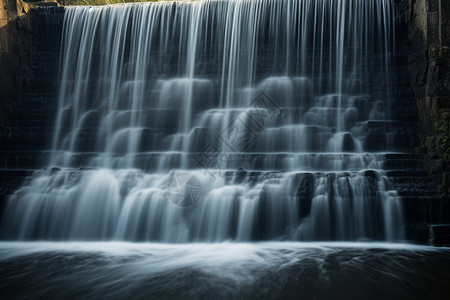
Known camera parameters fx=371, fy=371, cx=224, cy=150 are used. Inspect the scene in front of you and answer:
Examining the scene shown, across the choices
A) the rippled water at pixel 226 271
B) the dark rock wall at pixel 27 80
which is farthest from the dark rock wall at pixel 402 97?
the rippled water at pixel 226 271

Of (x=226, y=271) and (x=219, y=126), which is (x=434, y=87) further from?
(x=226, y=271)

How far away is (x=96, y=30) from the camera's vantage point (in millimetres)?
14312

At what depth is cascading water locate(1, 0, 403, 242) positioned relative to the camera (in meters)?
7.92

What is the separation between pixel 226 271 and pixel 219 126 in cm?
654

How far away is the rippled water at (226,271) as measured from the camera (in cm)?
511

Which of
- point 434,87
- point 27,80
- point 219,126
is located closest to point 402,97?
point 434,87

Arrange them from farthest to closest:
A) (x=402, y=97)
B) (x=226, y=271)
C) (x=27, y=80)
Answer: (x=27, y=80) < (x=402, y=97) < (x=226, y=271)

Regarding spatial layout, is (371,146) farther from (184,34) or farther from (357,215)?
(184,34)

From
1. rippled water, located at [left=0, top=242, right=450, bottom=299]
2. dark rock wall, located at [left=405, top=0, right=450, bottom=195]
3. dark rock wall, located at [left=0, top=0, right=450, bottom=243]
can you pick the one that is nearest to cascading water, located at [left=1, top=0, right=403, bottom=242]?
dark rock wall, located at [left=0, top=0, right=450, bottom=243]

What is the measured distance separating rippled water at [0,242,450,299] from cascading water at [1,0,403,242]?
2.12 feet

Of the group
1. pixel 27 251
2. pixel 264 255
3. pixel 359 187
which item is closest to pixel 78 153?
pixel 27 251

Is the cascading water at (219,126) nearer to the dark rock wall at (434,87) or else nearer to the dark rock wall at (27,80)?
the dark rock wall at (27,80)

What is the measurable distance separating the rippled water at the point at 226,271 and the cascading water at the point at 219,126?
0.65 metres

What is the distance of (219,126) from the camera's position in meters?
11.9
